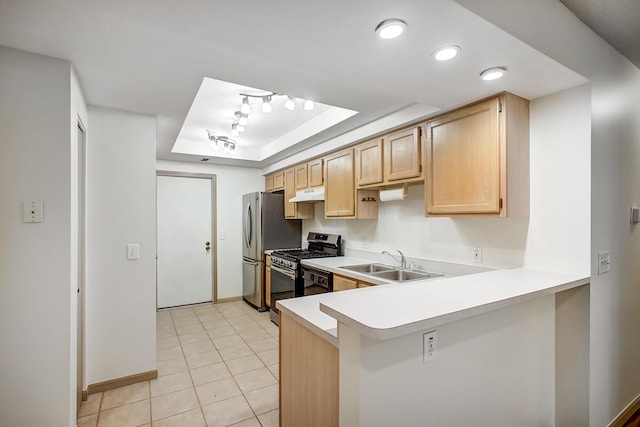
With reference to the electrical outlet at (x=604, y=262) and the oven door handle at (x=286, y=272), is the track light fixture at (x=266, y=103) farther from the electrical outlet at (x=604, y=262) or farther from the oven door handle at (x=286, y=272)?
the electrical outlet at (x=604, y=262)

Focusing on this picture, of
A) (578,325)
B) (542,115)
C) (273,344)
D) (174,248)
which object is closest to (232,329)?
(273,344)

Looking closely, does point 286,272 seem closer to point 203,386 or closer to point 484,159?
point 203,386

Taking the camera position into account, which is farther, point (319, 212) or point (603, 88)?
point (319, 212)

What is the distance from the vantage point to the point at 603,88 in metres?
1.85

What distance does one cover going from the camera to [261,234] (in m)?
4.51

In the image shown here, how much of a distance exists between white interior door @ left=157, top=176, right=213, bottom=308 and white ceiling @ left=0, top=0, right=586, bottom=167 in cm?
253

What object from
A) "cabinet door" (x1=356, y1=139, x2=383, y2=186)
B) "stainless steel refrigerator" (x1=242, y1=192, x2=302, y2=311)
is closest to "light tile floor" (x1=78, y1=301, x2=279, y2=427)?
"stainless steel refrigerator" (x1=242, y1=192, x2=302, y2=311)

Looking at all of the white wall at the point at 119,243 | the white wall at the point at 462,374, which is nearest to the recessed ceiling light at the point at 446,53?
the white wall at the point at 462,374

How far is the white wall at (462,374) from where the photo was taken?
1121mm

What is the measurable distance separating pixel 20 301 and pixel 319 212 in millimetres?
3249

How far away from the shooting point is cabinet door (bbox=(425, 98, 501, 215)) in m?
1.96

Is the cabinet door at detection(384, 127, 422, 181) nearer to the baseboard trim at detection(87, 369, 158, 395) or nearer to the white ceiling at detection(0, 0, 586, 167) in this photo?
the white ceiling at detection(0, 0, 586, 167)

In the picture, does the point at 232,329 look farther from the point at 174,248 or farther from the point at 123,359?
the point at 174,248

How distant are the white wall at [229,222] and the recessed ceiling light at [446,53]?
13.4ft
